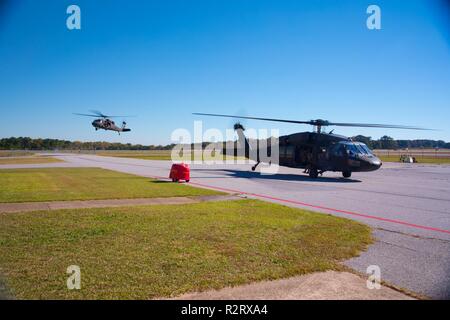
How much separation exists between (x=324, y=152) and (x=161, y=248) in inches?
632

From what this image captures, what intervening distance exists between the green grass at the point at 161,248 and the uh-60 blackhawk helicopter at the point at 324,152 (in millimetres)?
10854

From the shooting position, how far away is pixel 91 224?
752 cm

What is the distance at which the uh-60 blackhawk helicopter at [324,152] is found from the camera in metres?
18.7

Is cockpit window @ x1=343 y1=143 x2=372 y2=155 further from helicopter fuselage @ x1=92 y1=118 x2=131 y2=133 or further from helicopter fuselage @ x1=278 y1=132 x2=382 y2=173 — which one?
helicopter fuselage @ x1=92 y1=118 x2=131 y2=133

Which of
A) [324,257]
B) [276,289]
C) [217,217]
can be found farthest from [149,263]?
[217,217]

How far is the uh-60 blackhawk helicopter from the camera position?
18.7 m

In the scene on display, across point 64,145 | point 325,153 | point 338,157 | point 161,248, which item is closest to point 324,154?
point 325,153

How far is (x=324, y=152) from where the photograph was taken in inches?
788

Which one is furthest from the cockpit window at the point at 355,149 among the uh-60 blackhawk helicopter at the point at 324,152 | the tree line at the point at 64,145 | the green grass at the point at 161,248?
the tree line at the point at 64,145

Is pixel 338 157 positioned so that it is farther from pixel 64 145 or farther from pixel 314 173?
pixel 64 145

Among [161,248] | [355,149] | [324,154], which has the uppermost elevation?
[355,149]

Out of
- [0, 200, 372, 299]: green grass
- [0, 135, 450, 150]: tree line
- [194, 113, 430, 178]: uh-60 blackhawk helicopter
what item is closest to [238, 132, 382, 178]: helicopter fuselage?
[194, 113, 430, 178]: uh-60 blackhawk helicopter

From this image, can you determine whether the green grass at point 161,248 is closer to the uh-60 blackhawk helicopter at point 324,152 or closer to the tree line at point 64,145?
the uh-60 blackhawk helicopter at point 324,152

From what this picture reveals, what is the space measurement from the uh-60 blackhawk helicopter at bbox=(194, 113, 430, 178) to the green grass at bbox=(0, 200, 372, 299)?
10.9 meters
